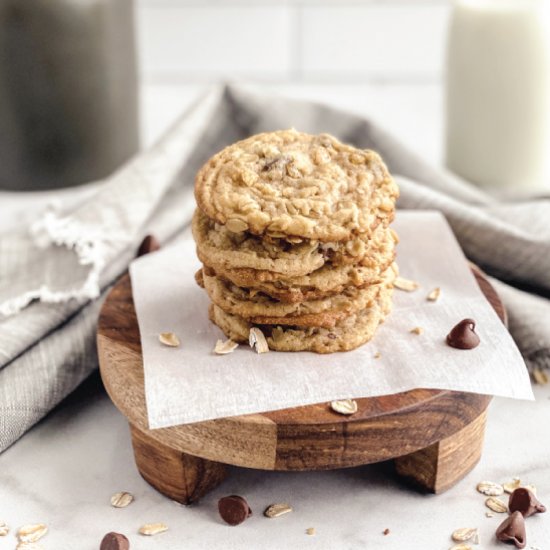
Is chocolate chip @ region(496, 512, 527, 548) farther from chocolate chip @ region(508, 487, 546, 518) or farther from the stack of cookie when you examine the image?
the stack of cookie

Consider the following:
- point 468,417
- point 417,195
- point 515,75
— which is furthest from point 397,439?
point 515,75

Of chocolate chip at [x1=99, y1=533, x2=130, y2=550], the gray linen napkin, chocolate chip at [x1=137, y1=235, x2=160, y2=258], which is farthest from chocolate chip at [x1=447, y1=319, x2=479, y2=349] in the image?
chocolate chip at [x1=137, y1=235, x2=160, y2=258]

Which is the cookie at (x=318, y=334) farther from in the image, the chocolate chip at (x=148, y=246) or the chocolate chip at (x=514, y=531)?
the chocolate chip at (x=148, y=246)

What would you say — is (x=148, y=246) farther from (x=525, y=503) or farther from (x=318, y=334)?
(x=525, y=503)

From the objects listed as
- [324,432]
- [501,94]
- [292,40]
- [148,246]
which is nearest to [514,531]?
[324,432]

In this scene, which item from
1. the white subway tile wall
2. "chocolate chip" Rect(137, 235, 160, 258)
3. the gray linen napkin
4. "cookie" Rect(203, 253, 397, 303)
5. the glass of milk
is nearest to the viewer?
"cookie" Rect(203, 253, 397, 303)
